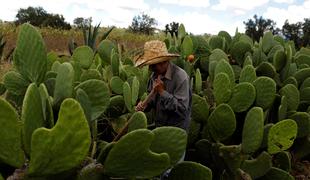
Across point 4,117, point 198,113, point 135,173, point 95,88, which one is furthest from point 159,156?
point 198,113

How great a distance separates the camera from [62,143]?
1567 mm

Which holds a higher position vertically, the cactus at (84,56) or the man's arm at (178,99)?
the cactus at (84,56)

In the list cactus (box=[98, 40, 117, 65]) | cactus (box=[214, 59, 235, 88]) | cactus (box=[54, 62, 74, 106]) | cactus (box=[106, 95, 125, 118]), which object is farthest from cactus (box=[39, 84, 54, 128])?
cactus (box=[98, 40, 117, 65])

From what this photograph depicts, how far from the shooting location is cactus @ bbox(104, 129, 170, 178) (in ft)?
6.15

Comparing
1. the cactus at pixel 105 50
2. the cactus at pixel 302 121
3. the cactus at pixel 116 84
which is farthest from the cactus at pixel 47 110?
the cactus at pixel 302 121

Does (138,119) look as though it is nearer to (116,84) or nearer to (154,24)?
(116,84)

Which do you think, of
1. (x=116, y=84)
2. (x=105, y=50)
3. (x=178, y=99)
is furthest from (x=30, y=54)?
(x=105, y=50)

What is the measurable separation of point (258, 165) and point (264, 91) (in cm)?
57

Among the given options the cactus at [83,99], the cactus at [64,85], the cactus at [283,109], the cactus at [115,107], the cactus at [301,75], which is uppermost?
the cactus at [64,85]

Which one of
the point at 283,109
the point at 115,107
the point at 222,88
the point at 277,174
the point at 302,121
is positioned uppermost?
the point at 222,88

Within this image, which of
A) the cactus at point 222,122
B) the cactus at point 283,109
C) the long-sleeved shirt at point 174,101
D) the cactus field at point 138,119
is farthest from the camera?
the cactus at point 283,109

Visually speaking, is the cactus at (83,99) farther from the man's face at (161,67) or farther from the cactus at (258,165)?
the cactus at (258,165)

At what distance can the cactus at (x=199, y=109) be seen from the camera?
3.75 meters

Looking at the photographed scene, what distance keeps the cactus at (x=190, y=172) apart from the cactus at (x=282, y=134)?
3.83 feet
